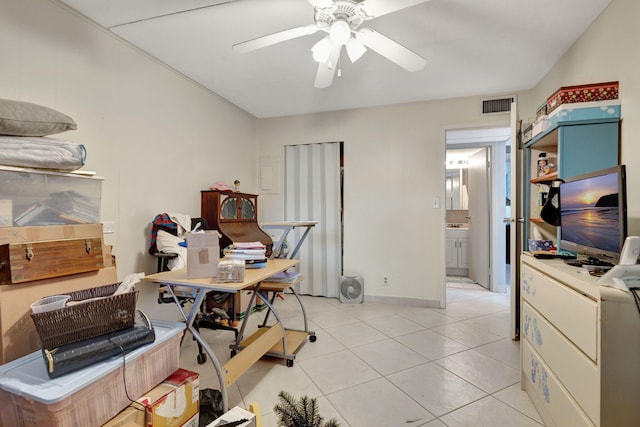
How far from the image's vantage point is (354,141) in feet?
13.3

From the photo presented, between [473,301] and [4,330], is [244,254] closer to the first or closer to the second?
[4,330]

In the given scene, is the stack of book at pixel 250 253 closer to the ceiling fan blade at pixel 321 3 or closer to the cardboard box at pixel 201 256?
the cardboard box at pixel 201 256

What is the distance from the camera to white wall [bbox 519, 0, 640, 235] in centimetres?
168

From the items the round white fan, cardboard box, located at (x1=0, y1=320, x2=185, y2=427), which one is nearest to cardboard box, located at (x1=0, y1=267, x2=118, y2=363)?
cardboard box, located at (x1=0, y1=320, x2=185, y2=427)

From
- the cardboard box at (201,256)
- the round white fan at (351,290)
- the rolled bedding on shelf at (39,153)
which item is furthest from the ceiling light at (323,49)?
the round white fan at (351,290)

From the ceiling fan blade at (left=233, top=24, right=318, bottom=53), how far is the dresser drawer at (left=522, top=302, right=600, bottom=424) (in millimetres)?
2093

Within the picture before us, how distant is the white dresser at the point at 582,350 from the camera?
Result: 1054mm

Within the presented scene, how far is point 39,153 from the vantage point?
1.58 metres

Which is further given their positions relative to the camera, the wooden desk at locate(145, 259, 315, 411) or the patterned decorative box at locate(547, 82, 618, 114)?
the patterned decorative box at locate(547, 82, 618, 114)

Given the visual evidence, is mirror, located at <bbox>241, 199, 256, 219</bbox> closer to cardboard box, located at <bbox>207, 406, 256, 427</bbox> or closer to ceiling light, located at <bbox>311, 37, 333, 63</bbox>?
ceiling light, located at <bbox>311, 37, 333, 63</bbox>

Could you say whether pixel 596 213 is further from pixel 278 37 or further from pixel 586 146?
pixel 278 37

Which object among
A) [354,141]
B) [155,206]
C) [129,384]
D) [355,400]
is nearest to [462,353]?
[355,400]

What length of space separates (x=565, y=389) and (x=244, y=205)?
10.7 ft

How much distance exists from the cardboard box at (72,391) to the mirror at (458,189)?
5.99 m
